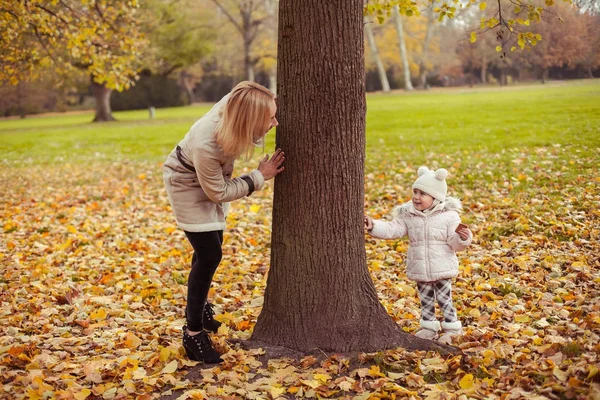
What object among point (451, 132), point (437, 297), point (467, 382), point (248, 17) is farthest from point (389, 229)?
point (248, 17)

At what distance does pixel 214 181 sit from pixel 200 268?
653 millimetres

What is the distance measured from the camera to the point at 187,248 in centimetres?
720

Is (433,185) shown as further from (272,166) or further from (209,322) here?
(209,322)

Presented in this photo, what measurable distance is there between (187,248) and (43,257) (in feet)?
5.41

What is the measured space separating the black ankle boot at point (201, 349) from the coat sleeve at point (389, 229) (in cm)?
137

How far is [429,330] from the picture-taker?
423cm

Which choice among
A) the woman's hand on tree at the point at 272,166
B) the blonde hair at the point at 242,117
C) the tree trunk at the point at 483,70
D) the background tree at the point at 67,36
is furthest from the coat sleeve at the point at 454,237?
the tree trunk at the point at 483,70

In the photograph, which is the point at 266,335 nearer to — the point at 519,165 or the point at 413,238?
the point at 413,238

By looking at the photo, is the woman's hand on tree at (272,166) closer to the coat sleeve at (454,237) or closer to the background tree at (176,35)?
the coat sleeve at (454,237)

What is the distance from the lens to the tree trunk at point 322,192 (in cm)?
378

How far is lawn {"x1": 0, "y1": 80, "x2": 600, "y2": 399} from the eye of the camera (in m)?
3.53

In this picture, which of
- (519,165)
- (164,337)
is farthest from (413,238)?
(519,165)

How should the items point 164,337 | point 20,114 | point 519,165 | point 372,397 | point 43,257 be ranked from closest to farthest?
1. point 372,397
2. point 164,337
3. point 43,257
4. point 519,165
5. point 20,114

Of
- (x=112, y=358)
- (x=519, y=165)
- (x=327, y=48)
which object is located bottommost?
(x=112, y=358)
